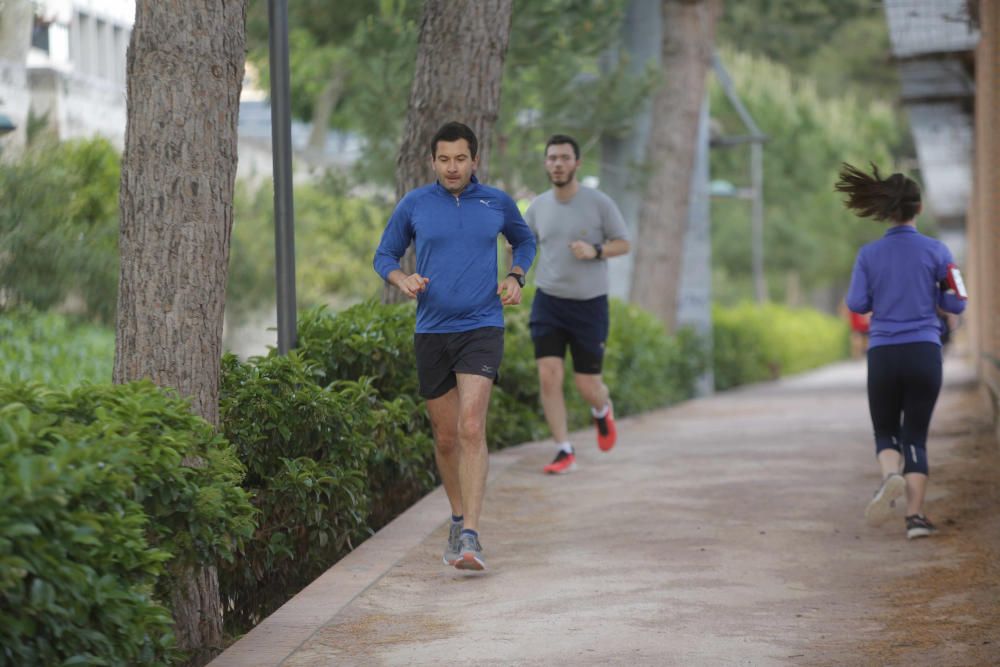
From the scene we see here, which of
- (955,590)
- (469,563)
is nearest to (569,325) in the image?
(469,563)

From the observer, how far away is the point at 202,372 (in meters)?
6.21

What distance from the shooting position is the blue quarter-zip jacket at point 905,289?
791 centimetres

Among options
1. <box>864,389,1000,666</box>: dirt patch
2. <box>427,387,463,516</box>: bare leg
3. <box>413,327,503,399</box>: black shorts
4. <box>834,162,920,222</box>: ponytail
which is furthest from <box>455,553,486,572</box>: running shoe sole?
<box>834,162,920,222</box>: ponytail

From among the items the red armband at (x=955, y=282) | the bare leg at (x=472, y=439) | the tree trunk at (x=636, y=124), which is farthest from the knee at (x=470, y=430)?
the tree trunk at (x=636, y=124)

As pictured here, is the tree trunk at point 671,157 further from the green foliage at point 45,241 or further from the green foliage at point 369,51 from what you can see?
the green foliage at point 45,241

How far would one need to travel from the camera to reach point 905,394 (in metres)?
8.06

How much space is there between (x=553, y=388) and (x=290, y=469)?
12.1 feet

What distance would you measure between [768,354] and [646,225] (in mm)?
13154

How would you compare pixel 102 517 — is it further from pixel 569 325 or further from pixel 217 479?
pixel 569 325

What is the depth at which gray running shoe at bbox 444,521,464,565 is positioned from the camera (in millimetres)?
7134

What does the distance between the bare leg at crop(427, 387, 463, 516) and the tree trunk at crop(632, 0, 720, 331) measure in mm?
13489

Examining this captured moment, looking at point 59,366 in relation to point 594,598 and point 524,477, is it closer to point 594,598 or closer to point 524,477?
point 524,477

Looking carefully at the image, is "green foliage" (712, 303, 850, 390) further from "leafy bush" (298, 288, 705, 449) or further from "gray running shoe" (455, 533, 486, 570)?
"gray running shoe" (455, 533, 486, 570)

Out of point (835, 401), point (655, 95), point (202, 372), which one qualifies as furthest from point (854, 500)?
point (655, 95)
